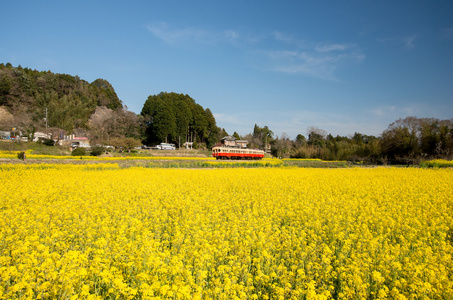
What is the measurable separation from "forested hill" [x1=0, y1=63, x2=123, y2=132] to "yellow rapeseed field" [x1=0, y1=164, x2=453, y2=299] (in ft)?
165

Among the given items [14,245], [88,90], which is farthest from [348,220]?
[88,90]

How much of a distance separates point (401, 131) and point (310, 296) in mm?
34684

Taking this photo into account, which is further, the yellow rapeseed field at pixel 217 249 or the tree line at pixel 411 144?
the tree line at pixel 411 144

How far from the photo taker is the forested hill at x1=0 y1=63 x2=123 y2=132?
52094 mm

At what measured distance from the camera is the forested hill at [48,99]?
52094 millimetres

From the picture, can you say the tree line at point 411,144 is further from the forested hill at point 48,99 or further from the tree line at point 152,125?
the forested hill at point 48,99

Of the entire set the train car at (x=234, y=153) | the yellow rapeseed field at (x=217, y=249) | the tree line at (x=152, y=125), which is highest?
the tree line at (x=152, y=125)

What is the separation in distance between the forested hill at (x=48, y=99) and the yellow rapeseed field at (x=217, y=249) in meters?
50.2

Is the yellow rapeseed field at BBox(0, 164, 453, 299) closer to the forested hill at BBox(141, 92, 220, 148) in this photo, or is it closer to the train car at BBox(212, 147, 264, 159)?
the train car at BBox(212, 147, 264, 159)

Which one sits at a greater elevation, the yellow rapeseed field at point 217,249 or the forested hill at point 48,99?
the forested hill at point 48,99

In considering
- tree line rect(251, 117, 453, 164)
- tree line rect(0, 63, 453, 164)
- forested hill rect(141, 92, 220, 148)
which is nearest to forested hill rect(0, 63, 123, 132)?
tree line rect(0, 63, 453, 164)

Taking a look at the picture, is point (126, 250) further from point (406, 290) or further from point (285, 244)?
point (406, 290)

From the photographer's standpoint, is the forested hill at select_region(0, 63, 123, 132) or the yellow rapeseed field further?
the forested hill at select_region(0, 63, 123, 132)

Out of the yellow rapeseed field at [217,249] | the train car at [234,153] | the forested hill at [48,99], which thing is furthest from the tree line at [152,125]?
the yellow rapeseed field at [217,249]
